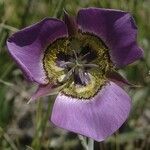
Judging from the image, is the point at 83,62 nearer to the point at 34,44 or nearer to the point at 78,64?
the point at 78,64

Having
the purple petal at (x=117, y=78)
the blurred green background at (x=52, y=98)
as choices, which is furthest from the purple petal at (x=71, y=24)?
the blurred green background at (x=52, y=98)

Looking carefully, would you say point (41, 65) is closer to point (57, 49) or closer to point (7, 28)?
point (57, 49)

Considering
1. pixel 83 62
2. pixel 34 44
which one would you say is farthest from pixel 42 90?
pixel 83 62

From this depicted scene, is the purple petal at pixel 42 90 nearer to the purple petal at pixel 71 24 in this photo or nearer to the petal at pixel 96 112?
the petal at pixel 96 112

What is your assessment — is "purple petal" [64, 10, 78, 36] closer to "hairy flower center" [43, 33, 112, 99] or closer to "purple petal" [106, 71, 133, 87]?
"hairy flower center" [43, 33, 112, 99]

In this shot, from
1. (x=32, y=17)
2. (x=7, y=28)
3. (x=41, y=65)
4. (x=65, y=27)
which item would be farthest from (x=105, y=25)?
(x=32, y=17)

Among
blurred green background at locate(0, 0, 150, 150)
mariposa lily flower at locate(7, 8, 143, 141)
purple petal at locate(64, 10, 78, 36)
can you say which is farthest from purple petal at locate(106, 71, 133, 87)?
blurred green background at locate(0, 0, 150, 150)
